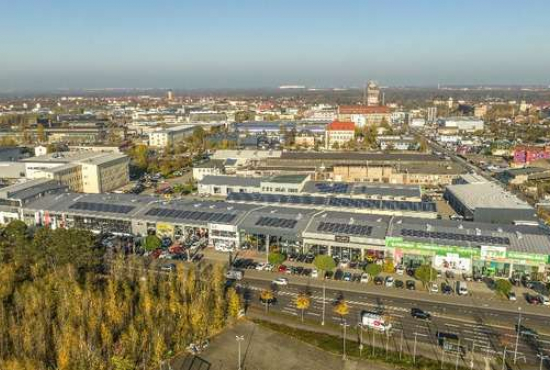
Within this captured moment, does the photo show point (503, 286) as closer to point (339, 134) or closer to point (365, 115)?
point (339, 134)

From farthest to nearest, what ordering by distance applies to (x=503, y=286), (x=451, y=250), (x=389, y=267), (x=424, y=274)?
(x=451, y=250) < (x=389, y=267) < (x=424, y=274) < (x=503, y=286)

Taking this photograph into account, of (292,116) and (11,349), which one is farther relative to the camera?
(292,116)

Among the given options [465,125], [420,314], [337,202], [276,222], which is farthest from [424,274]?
[465,125]

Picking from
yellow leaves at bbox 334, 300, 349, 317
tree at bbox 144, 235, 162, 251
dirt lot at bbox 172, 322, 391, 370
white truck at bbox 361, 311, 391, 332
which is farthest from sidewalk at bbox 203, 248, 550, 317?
tree at bbox 144, 235, 162, 251

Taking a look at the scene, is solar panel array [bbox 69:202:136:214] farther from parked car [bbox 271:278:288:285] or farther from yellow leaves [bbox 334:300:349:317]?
yellow leaves [bbox 334:300:349:317]

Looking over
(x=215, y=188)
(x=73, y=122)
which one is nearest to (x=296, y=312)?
(x=215, y=188)

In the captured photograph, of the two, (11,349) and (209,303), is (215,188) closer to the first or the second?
(209,303)
